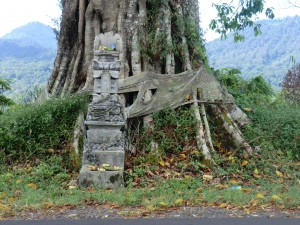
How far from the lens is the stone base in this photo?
6188mm

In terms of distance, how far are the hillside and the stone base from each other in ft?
18.5

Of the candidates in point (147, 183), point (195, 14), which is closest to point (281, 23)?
point (195, 14)

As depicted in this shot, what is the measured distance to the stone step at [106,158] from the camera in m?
6.61

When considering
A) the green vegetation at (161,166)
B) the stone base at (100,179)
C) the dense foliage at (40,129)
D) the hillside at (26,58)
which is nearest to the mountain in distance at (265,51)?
the hillside at (26,58)

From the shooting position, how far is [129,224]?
420 centimetres

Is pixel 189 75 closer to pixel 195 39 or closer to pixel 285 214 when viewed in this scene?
pixel 195 39

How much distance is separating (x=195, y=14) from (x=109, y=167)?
4.91 metres

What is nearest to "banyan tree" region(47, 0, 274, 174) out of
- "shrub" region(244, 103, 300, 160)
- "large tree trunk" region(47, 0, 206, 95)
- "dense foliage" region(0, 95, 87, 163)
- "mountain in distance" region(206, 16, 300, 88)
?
"large tree trunk" region(47, 0, 206, 95)

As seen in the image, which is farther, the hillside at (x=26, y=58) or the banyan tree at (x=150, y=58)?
the hillside at (x=26, y=58)

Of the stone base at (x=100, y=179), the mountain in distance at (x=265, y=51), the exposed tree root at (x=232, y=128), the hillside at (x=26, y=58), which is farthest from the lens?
the mountain in distance at (x=265, y=51)

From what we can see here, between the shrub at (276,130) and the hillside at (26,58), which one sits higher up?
the hillside at (26,58)

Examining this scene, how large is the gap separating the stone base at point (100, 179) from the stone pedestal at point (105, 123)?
0.15ft

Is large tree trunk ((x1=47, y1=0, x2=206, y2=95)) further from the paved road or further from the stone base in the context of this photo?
the paved road

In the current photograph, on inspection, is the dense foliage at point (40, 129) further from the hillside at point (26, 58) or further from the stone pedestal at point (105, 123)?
the hillside at point (26, 58)
